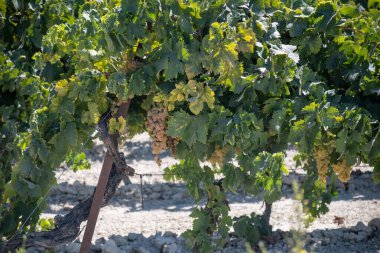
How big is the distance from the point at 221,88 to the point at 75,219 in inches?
48.4

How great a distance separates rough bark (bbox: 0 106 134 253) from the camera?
4.16 m

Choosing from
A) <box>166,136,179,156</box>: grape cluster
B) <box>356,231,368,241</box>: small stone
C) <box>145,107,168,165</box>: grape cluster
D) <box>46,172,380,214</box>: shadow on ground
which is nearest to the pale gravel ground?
<box>46,172,380,214</box>: shadow on ground

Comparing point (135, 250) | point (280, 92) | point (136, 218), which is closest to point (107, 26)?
point (280, 92)

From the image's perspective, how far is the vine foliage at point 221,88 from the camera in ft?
12.2

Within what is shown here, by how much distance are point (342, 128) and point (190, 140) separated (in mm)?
799

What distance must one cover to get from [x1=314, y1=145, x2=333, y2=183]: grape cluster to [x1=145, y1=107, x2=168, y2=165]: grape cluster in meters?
0.82

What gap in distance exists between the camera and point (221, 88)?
12.7 ft

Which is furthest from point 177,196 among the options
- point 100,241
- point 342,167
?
point 342,167

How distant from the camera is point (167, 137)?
4.00 meters

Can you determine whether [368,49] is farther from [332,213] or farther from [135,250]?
[332,213]

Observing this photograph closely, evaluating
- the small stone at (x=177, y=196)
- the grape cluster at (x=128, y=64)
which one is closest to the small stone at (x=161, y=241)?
the grape cluster at (x=128, y=64)

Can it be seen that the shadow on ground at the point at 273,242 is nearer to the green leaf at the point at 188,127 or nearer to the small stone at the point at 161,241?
the small stone at the point at 161,241

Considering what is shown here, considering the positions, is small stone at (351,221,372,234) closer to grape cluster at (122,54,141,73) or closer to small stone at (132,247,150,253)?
small stone at (132,247,150,253)

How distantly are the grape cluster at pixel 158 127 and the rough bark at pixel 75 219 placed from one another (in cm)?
29
